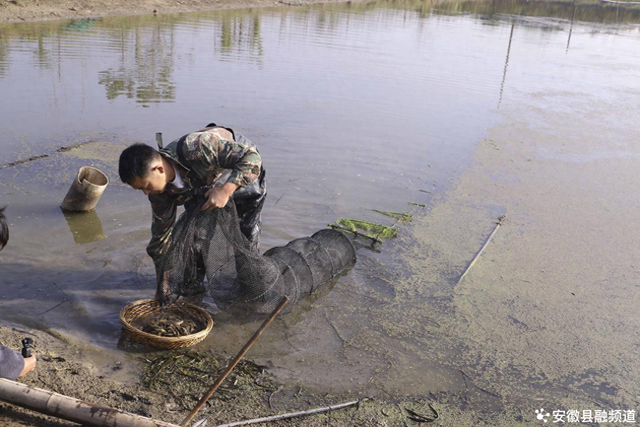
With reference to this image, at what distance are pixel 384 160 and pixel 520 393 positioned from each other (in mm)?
4890

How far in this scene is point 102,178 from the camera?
590 cm

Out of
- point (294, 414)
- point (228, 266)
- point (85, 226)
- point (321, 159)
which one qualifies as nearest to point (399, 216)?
point (321, 159)

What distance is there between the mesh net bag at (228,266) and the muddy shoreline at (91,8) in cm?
1470

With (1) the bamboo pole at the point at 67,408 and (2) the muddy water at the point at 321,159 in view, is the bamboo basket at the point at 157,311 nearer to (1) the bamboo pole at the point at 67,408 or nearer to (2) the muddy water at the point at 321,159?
(2) the muddy water at the point at 321,159

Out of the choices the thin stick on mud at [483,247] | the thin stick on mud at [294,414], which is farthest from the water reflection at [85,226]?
the thin stick on mud at [483,247]

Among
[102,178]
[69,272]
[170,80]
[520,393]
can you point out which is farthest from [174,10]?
[520,393]

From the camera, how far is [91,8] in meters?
18.7

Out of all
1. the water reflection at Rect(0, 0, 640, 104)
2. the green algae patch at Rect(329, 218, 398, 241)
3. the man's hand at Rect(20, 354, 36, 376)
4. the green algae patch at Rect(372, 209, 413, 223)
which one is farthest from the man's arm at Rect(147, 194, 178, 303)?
the water reflection at Rect(0, 0, 640, 104)

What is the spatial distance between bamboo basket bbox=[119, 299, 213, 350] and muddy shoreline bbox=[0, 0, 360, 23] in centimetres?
1466

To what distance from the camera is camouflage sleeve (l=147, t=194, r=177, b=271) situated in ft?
12.7

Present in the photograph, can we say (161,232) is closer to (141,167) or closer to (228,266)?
(228,266)

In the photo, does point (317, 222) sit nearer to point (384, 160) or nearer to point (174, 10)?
point (384, 160)

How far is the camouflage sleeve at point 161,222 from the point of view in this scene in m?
3.88

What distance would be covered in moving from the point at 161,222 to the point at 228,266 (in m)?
0.54
